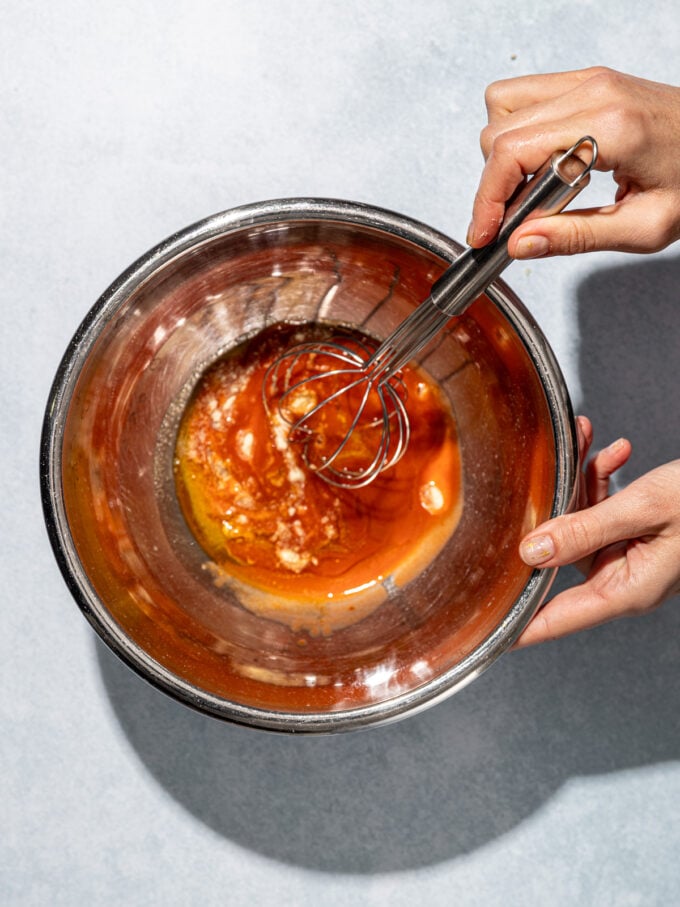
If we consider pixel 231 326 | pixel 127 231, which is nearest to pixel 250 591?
pixel 231 326

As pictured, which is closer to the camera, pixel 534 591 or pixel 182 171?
pixel 534 591

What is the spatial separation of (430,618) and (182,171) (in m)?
0.50

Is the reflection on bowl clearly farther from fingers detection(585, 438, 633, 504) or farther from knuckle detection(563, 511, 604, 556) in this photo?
fingers detection(585, 438, 633, 504)

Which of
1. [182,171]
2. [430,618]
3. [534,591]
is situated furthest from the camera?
[182,171]

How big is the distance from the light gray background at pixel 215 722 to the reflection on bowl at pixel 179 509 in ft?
0.46

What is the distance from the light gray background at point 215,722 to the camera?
2.96 ft

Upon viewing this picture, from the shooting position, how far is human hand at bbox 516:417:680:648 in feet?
2.33

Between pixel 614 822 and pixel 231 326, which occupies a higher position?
pixel 231 326

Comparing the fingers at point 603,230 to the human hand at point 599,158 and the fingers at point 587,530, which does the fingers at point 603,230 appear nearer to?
the human hand at point 599,158

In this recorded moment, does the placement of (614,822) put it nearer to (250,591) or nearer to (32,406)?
(250,591)

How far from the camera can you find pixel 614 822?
94 cm

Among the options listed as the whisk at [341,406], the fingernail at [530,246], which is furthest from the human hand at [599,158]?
the whisk at [341,406]

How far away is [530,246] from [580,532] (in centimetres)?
23

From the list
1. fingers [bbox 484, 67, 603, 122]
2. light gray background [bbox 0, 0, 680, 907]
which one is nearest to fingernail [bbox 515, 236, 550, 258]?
fingers [bbox 484, 67, 603, 122]
